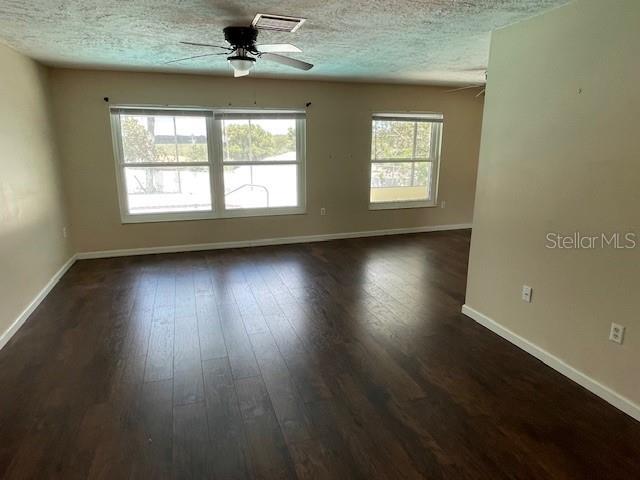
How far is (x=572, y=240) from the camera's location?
2250mm

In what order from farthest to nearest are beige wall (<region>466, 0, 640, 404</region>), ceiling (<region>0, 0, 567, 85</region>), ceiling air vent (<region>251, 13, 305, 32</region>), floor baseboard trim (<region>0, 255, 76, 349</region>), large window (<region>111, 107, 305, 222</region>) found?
1. large window (<region>111, 107, 305, 222</region>)
2. floor baseboard trim (<region>0, 255, 76, 349</region>)
3. ceiling air vent (<region>251, 13, 305, 32</region>)
4. ceiling (<region>0, 0, 567, 85</region>)
5. beige wall (<region>466, 0, 640, 404</region>)

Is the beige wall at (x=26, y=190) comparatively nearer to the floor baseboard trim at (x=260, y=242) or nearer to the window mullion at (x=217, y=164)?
the floor baseboard trim at (x=260, y=242)

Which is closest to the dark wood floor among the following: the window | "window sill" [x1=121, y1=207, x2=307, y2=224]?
"window sill" [x1=121, y1=207, x2=307, y2=224]

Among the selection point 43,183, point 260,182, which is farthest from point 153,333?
point 260,182

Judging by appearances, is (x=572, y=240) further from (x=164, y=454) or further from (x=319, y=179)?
(x=319, y=179)

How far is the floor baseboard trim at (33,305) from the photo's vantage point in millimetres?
2717

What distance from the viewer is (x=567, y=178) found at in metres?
2.24

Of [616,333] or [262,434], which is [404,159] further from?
[262,434]

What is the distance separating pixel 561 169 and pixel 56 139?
499cm

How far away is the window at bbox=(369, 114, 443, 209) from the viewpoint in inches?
227

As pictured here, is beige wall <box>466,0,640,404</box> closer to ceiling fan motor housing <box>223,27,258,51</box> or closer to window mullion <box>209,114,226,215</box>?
ceiling fan motor housing <box>223,27,258,51</box>

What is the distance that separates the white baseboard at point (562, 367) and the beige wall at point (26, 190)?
3.62 meters

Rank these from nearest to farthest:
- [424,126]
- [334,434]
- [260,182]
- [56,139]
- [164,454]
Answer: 1. [164,454]
2. [334,434]
3. [56,139]
4. [260,182]
5. [424,126]

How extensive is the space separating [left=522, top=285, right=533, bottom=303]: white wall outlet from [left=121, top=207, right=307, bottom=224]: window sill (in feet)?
11.3
